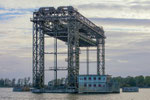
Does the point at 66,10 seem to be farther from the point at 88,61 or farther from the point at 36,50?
the point at 88,61

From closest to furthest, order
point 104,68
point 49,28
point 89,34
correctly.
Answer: point 49,28, point 89,34, point 104,68

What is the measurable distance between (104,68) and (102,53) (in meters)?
5.78

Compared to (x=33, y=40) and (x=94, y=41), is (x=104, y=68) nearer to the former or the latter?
(x=94, y=41)

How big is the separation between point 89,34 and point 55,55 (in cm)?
3254

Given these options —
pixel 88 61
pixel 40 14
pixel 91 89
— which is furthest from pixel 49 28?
pixel 88 61

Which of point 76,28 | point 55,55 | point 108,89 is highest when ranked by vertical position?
point 76,28

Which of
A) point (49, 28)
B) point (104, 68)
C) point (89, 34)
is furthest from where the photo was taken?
point (104, 68)

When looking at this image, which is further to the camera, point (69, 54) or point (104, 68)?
point (104, 68)

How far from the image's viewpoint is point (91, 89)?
109 meters

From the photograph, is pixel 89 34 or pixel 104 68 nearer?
pixel 89 34

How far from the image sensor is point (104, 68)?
15175cm

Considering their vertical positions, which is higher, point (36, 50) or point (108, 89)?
point (36, 50)

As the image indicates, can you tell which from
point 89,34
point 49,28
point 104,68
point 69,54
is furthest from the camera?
point 104,68

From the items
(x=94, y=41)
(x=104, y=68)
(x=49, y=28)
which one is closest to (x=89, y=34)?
(x=94, y=41)
